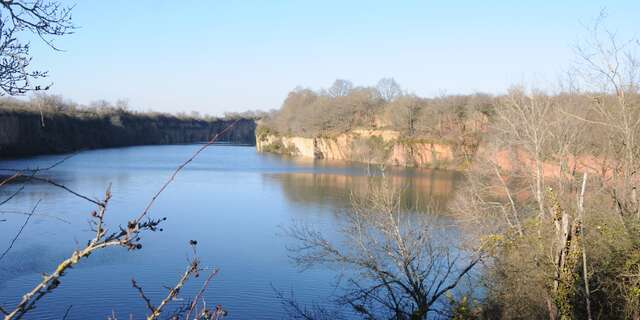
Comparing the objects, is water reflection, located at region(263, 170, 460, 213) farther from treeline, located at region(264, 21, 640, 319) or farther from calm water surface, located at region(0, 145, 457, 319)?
treeline, located at region(264, 21, 640, 319)

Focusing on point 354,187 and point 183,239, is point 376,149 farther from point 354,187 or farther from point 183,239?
point 183,239

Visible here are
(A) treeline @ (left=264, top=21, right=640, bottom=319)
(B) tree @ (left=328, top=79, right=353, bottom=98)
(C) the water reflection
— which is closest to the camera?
(A) treeline @ (left=264, top=21, right=640, bottom=319)

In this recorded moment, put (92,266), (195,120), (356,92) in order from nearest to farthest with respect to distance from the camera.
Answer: (92,266) → (356,92) → (195,120)

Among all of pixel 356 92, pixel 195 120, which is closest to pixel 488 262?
pixel 356 92

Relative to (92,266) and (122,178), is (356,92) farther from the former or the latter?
(92,266)

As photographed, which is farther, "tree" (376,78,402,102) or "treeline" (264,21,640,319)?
"tree" (376,78,402,102)

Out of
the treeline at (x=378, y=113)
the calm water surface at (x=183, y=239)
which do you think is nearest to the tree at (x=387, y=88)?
the treeline at (x=378, y=113)

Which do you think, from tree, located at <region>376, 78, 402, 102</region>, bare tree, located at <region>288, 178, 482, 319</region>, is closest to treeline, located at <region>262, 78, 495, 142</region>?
tree, located at <region>376, 78, 402, 102</region>

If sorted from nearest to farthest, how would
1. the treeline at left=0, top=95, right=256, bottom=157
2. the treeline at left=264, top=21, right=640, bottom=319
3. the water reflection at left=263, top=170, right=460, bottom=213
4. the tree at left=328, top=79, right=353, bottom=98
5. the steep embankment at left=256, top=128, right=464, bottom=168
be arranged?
the treeline at left=264, top=21, right=640, bottom=319 → the water reflection at left=263, top=170, right=460, bottom=213 → the steep embankment at left=256, top=128, right=464, bottom=168 → the treeline at left=0, top=95, right=256, bottom=157 → the tree at left=328, top=79, right=353, bottom=98

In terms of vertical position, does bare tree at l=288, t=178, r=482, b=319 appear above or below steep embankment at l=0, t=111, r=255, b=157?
below

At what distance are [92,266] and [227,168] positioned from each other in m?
21.4

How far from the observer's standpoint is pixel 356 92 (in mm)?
46719

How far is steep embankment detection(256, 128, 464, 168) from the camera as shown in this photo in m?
35.6

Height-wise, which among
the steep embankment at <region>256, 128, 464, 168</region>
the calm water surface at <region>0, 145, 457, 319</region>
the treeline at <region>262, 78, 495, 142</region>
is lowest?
the calm water surface at <region>0, 145, 457, 319</region>
